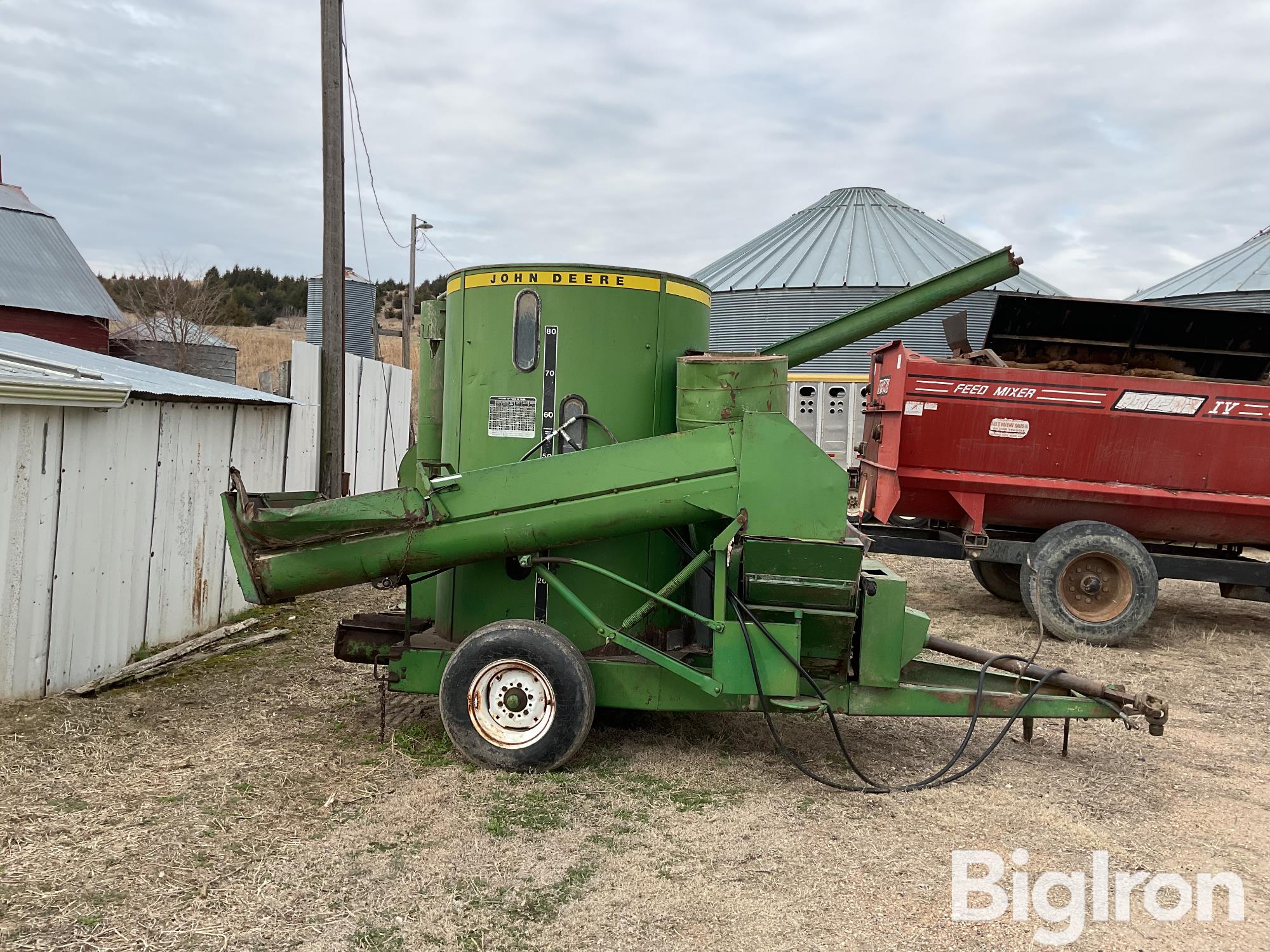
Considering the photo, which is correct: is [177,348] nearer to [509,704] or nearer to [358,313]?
[358,313]

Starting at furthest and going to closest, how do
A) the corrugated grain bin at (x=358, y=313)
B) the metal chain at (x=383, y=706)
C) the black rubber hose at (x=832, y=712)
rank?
the corrugated grain bin at (x=358, y=313) → the metal chain at (x=383, y=706) → the black rubber hose at (x=832, y=712)

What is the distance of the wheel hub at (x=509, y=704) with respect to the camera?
4.80m

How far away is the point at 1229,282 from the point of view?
68.4 ft

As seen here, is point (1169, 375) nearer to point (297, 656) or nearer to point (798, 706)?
point (798, 706)

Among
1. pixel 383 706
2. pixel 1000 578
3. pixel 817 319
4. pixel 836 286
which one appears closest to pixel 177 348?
pixel 817 319

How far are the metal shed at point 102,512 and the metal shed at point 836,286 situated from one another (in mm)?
12866

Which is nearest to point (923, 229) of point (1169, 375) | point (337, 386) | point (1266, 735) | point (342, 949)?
point (1169, 375)

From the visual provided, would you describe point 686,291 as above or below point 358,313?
below

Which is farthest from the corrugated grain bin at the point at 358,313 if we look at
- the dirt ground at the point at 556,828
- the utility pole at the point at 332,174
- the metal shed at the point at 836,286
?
the dirt ground at the point at 556,828

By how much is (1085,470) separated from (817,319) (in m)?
13.8

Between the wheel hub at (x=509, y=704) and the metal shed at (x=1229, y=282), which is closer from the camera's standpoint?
the wheel hub at (x=509, y=704)

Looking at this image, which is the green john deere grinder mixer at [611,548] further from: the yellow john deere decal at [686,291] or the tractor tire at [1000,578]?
the tractor tire at [1000,578]

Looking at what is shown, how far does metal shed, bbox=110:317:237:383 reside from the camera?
2733cm

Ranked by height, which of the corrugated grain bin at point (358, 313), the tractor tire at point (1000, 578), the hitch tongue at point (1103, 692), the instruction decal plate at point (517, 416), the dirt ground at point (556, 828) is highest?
the corrugated grain bin at point (358, 313)
